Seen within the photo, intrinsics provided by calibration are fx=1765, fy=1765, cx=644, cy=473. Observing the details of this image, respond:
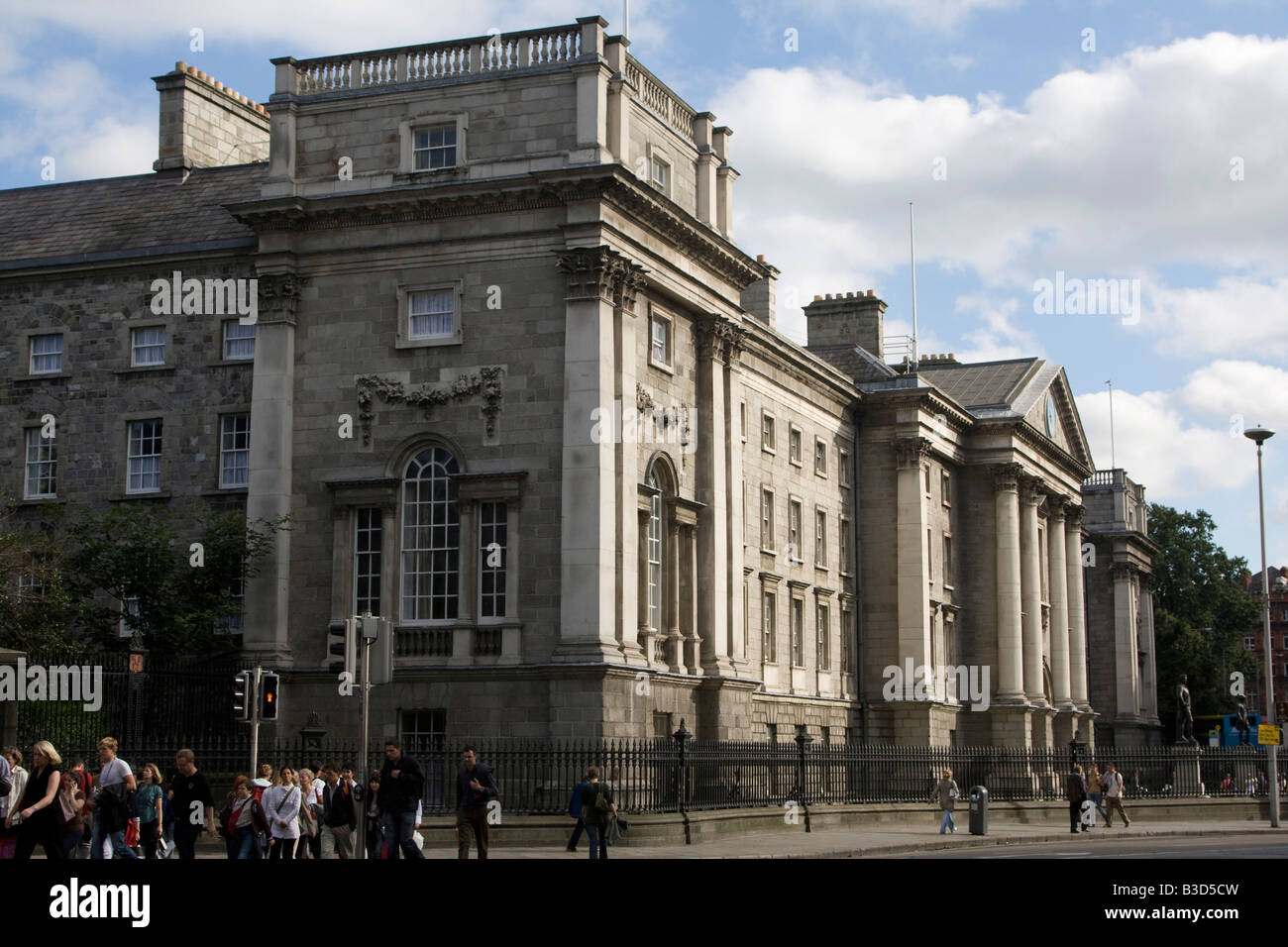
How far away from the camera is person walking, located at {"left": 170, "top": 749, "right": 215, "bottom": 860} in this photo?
23.0 meters

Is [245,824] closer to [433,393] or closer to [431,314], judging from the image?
[433,393]

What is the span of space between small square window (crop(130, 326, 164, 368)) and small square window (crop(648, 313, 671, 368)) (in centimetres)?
1271

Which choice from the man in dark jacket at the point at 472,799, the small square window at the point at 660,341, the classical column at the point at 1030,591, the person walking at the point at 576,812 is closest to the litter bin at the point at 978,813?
the small square window at the point at 660,341

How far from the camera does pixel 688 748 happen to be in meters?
35.6

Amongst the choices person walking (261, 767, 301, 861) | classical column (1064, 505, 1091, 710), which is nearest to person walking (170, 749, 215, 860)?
person walking (261, 767, 301, 861)

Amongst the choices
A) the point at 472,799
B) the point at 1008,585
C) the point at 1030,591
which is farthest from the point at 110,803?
the point at 1030,591

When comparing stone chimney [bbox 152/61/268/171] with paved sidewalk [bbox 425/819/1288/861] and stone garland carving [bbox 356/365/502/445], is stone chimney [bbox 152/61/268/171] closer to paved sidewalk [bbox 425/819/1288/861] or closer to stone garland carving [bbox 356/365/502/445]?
stone garland carving [bbox 356/365/502/445]

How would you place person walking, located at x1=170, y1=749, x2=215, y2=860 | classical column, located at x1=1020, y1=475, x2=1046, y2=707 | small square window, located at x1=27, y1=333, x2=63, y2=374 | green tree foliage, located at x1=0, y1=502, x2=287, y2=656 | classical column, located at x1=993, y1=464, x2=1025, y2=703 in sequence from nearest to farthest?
person walking, located at x1=170, y1=749, x2=215, y2=860
green tree foliage, located at x1=0, y1=502, x2=287, y2=656
small square window, located at x1=27, y1=333, x2=63, y2=374
classical column, located at x1=993, y1=464, x2=1025, y2=703
classical column, located at x1=1020, y1=475, x2=1046, y2=707

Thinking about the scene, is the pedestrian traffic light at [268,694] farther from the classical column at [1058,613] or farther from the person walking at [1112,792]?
the classical column at [1058,613]

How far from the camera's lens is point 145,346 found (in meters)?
45.6

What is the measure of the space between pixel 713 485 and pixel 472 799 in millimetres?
20301

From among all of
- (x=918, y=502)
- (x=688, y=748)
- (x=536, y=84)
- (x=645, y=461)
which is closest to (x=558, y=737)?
(x=688, y=748)
